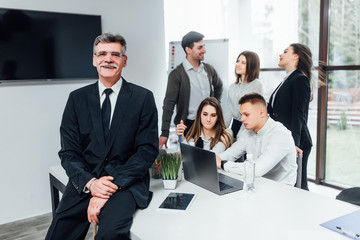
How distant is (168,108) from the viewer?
3.12 m

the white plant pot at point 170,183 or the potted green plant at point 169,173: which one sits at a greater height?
the potted green plant at point 169,173

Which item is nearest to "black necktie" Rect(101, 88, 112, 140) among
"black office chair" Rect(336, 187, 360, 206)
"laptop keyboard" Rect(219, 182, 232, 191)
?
"laptop keyboard" Rect(219, 182, 232, 191)

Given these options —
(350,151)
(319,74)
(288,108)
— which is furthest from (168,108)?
(350,151)

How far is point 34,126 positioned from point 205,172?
2.19 meters

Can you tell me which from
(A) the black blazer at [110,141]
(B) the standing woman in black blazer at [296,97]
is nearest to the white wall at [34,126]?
(A) the black blazer at [110,141]

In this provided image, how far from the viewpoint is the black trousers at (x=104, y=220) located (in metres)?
1.34

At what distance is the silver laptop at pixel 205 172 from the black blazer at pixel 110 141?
0.66 feet

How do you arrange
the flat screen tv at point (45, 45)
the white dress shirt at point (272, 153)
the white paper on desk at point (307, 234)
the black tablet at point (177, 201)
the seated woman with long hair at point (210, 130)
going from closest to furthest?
the white paper on desk at point (307, 234) → the black tablet at point (177, 201) → the white dress shirt at point (272, 153) → the seated woman with long hair at point (210, 130) → the flat screen tv at point (45, 45)

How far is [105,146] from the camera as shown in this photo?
1666mm

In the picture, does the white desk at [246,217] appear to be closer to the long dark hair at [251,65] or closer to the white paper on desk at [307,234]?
the white paper on desk at [307,234]

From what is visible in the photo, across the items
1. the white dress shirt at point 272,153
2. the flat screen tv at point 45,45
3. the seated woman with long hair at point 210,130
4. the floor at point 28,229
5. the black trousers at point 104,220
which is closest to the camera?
the black trousers at point 104,220

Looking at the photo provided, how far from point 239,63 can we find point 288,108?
0.62 m

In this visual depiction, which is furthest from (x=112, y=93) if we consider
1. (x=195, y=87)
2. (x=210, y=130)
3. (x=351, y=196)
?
(x=195, y=87)

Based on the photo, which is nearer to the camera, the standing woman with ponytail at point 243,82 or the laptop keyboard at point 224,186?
the laptop keyboard at point 224,186
